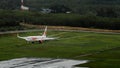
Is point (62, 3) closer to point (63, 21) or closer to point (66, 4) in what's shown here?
point (66, 4)

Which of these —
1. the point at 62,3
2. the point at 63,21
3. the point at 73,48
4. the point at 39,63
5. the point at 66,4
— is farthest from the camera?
the point at 62,3

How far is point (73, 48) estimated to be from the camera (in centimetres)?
6769

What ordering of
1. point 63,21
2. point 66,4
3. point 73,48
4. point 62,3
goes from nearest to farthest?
point 73,48
point 63,21
point 66,4
point 62,3

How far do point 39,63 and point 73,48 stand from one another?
15700 mm

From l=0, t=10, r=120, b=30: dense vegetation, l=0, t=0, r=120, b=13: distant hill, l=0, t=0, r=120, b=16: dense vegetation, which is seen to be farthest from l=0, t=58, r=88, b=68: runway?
l=0, t=0, r=120, b=13: distant hill

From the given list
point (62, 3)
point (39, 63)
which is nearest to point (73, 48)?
point (39, 63)

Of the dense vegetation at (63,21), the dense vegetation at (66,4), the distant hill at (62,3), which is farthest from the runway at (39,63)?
the distant hill at (62,3)

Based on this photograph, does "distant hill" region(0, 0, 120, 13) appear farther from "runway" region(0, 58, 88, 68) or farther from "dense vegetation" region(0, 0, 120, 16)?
"runway" region(0, 58, 88, 68)

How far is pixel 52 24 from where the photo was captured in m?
109

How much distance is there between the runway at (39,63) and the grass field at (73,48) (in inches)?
92.8

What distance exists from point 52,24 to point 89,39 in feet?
98.4

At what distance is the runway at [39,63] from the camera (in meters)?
50.4

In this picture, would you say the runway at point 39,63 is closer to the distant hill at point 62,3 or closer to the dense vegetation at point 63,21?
the dense vegetation at point 63,21

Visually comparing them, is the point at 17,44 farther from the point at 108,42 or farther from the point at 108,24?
the point at 108,24
